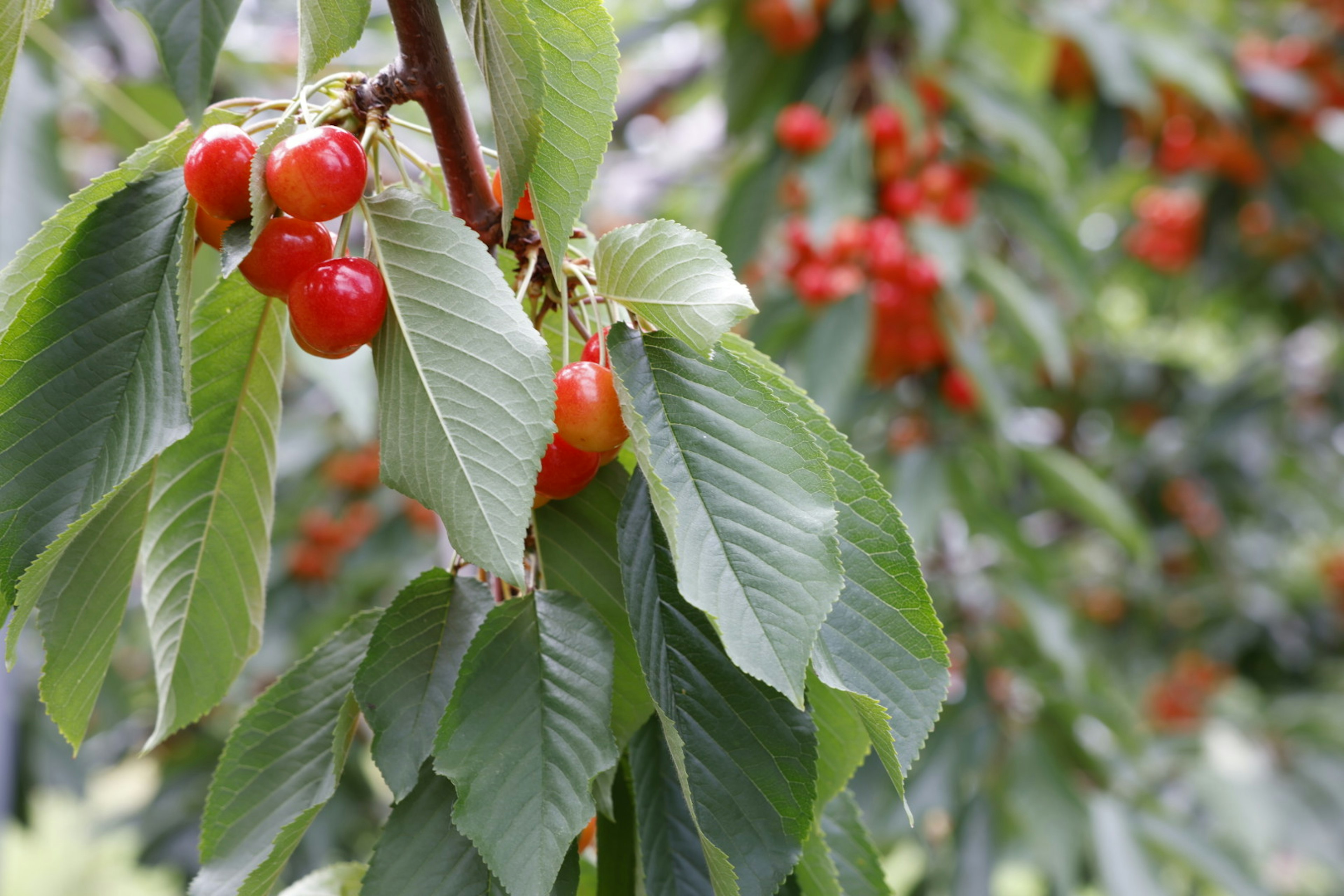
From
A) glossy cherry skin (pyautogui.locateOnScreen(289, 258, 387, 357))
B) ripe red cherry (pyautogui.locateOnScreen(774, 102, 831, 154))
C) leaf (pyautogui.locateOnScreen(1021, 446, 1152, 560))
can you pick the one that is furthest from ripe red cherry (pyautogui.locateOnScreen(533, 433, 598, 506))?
ripe red cherry (pyautogui.locateOnScreen(774, 102, 831, 154))

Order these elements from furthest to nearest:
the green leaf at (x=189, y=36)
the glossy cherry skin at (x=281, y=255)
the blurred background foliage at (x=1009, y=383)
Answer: the blurred background foliage at (x=1009, y=383), the glossy cherry skin at (x=281, y=255), the green leaf at (x=189, y=36)

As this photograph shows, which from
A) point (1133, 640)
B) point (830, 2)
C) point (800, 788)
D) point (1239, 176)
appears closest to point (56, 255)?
point (800, 788)

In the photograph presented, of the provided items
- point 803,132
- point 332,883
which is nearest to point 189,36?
point 332,883

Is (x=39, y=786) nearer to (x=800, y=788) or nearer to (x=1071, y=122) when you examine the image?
(x=800, y=788)

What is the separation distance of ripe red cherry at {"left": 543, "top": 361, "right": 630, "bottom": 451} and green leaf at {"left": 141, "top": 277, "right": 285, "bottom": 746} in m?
0.21

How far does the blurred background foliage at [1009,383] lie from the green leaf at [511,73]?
859 mm

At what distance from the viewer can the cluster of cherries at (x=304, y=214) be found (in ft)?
1.56

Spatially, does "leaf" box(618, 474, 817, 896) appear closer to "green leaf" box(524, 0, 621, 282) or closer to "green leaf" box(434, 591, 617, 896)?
"green leaf" box(434, 591, 617, 896)

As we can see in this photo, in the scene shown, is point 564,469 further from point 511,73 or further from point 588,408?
point 511,73

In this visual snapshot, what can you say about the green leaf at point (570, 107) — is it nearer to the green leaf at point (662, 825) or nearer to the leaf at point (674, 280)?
the leaf at point (674, 280)

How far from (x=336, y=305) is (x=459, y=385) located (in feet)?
0.25

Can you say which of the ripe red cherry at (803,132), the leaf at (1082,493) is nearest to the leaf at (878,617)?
the leaf at (1082,493)

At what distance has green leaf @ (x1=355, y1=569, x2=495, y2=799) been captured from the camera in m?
0.53

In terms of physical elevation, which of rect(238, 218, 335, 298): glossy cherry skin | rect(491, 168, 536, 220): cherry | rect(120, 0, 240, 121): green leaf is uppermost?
rect(120, 0, 240, 121): green leaf
